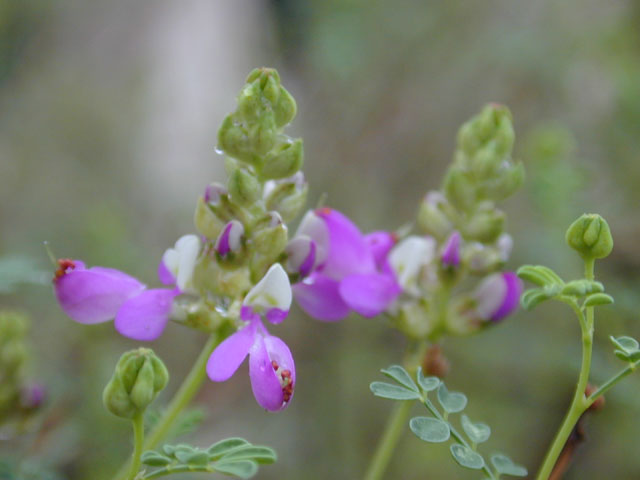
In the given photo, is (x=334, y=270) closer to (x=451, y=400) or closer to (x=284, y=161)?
(x=284, y=161)

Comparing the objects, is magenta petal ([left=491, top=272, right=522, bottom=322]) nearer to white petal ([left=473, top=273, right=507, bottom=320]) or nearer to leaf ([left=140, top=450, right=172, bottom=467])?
white petal ([left=473, top=273, right=507, bottom=320])

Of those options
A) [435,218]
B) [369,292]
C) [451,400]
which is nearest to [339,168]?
[435,218]

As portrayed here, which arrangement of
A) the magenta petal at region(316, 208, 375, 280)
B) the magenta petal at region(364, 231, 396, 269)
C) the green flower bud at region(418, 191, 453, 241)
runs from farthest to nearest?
the green flower bud at region(418, 191, 453, 241)
the magenta petal at region(364, 231, 396, 269)
the magenta petal at region(316, 208, 375, 280)

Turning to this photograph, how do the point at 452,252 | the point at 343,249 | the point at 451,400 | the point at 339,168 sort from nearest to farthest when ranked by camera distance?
the point at 451,400 < the point at 343,249 < the point at 452,252 < the point at 339,168

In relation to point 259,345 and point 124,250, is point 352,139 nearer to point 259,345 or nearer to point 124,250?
point 124,250

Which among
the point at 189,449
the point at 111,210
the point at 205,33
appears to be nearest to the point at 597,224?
the point at 189,449

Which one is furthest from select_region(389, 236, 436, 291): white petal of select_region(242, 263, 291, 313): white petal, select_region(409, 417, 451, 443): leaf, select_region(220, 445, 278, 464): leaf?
select_region(220, 445, 278, 464): leaf
